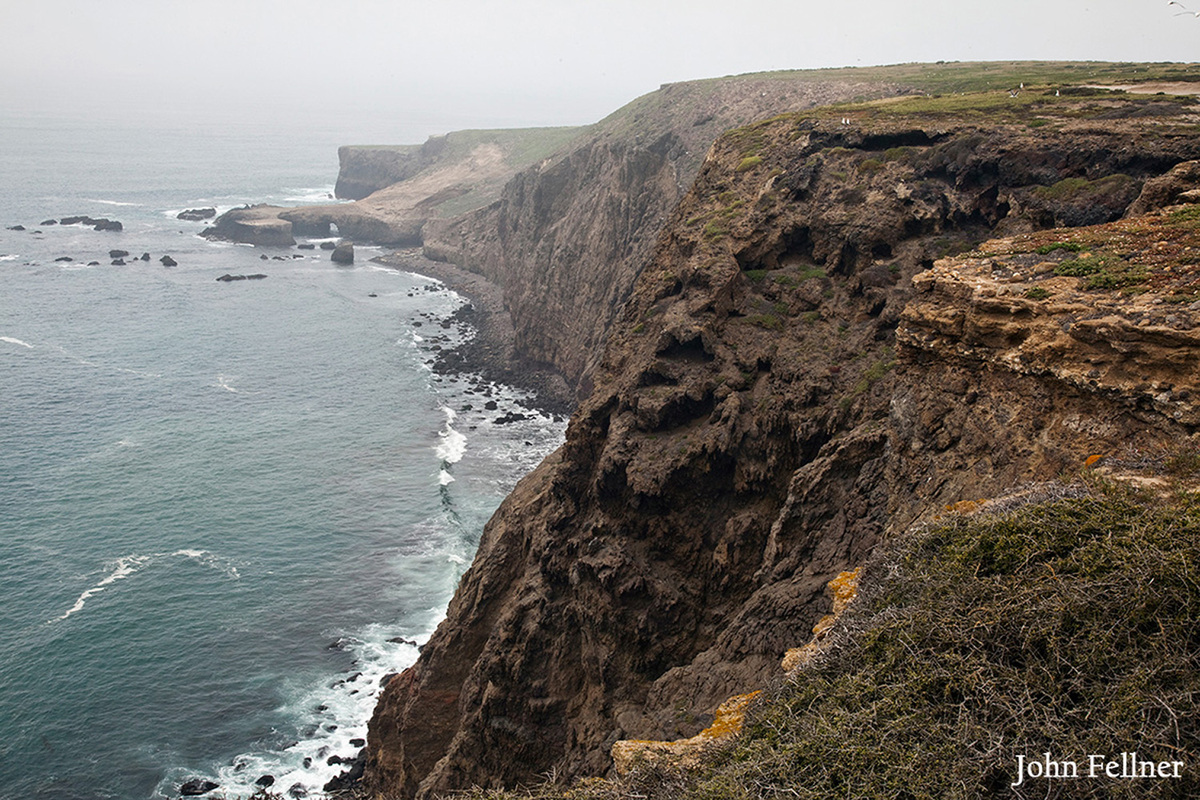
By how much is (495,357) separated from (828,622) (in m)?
83.1

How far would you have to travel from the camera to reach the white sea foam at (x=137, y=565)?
48.2 m

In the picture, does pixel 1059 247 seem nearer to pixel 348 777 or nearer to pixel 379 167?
pixel 348 777

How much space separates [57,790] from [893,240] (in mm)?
42375

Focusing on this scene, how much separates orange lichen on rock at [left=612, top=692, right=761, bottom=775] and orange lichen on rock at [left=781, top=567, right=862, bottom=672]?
109 centimetres

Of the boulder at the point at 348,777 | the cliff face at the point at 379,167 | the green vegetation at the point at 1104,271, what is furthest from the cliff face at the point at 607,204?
the cliff face at the point at 379,167

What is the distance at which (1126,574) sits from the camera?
988 cm

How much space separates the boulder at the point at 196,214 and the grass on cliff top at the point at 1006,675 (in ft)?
580

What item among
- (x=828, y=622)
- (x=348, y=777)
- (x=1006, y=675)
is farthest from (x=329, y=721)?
(x=1006, y=675)

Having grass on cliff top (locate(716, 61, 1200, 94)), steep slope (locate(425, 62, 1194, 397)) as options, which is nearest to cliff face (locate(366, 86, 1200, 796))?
grass on cliff top (locate(716, 61, 1200, 94))

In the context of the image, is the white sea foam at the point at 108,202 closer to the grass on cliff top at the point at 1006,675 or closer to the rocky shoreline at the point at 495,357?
the rocky shoreline at the point at 495,357

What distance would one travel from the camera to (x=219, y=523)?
56.0 meters

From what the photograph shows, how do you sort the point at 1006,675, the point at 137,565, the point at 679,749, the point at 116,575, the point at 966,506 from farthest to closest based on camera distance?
the point at 137,565 < the point at 116,575 < the point at 966,506 < the point at 679,749 < the point at 1006,675

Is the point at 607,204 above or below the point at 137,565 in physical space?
above

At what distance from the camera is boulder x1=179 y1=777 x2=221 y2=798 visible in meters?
36.3
